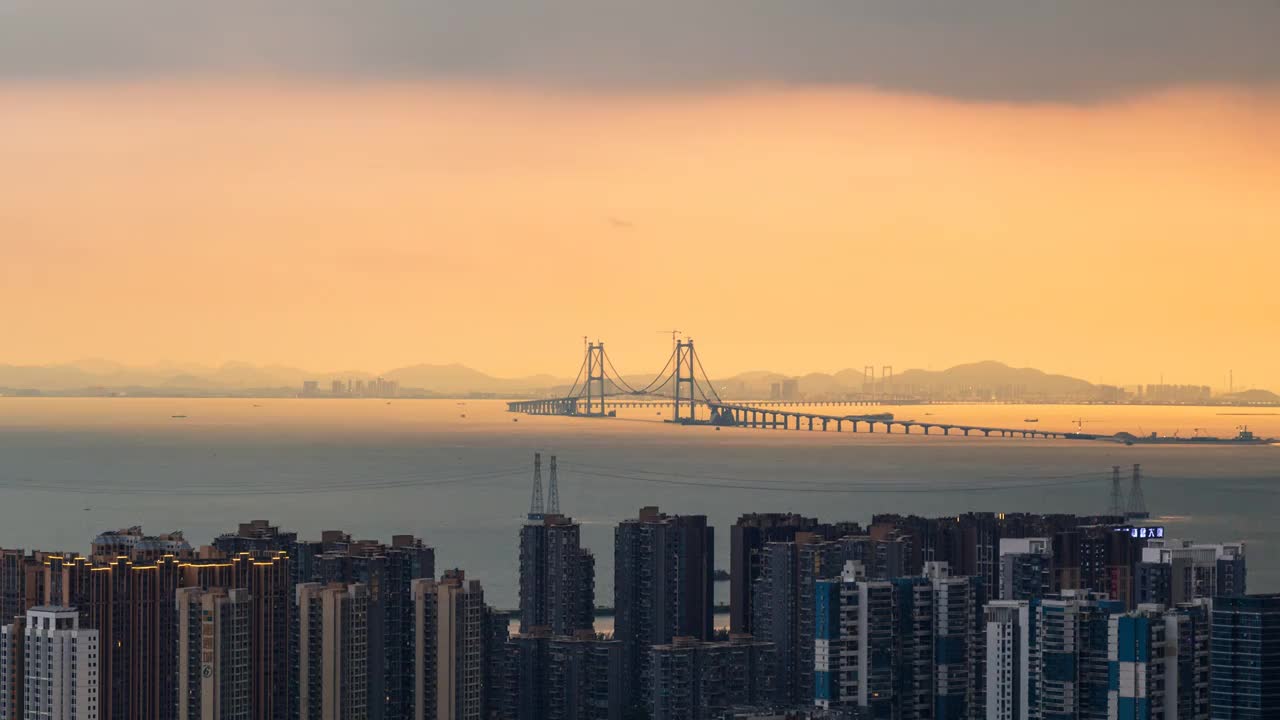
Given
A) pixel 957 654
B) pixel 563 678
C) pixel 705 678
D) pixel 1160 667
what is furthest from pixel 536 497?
pixel 1160 667

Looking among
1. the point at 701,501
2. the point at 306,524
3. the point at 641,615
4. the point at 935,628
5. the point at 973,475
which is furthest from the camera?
the point at 973,475

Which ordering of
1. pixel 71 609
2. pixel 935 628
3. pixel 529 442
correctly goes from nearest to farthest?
pixel 71 609
pixel 935 628
pixel 529 442

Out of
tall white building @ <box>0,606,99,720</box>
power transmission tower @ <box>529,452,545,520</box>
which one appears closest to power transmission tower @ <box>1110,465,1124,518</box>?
power transmission tower @ <box>529,452,545,520</box>

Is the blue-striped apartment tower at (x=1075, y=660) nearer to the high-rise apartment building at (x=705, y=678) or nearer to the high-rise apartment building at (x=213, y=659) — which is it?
the high-rise apartment building at (x=705, y=678)

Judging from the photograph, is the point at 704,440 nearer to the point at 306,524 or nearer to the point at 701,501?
the point at 701,501

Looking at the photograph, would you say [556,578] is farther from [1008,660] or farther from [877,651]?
[1008,660]

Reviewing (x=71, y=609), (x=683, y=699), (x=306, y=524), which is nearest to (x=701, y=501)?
(x=306, y=524)
